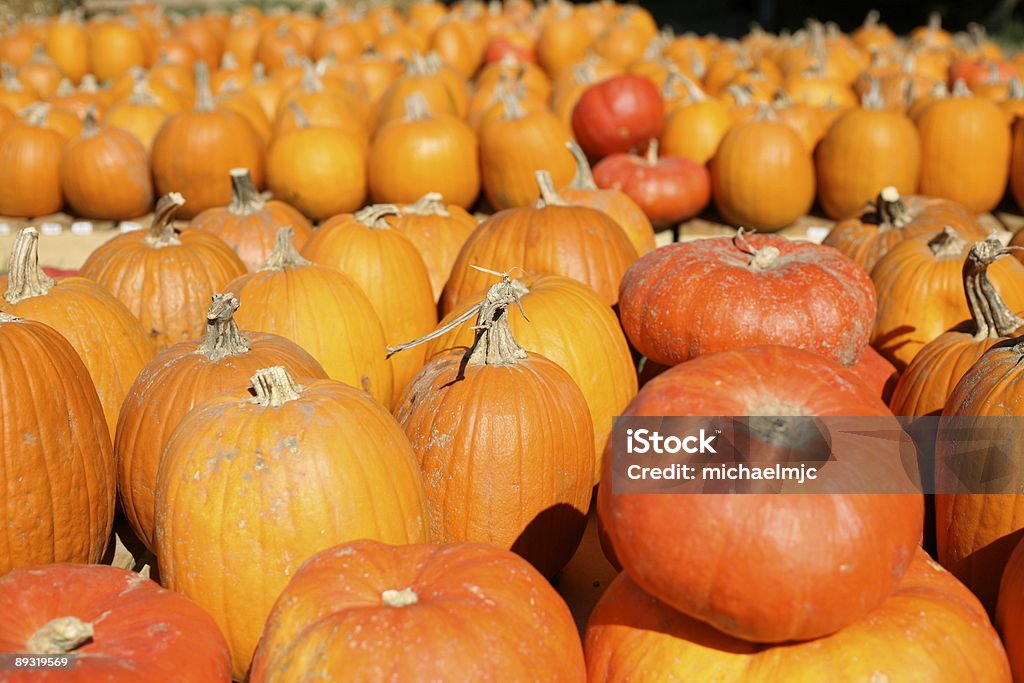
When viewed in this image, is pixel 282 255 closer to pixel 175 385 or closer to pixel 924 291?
pixel 175 385

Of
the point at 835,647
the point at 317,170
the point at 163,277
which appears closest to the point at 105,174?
the point at 317,170

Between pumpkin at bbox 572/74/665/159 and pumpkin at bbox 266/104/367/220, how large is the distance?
4.56 ft

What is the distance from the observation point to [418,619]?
5.37 ft

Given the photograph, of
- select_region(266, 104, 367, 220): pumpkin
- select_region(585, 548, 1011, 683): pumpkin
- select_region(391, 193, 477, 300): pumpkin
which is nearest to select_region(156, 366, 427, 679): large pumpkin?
select_region(585, 548, 1011, 683): pumpkin

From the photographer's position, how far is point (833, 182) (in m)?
5.47

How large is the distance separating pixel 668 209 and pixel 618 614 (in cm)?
367

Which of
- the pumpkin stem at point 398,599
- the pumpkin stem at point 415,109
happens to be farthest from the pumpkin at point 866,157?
the pumpkin stem at point 398,599

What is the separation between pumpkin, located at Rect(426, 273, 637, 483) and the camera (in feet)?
9.18

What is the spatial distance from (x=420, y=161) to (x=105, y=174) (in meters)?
1.82

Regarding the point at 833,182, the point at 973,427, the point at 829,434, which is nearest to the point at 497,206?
the point at 833,182

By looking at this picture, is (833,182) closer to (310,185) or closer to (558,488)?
(310,185)

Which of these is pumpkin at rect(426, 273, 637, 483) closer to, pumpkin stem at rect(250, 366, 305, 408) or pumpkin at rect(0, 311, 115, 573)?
pumpkin stem at rect(250, 366, 305, 408)

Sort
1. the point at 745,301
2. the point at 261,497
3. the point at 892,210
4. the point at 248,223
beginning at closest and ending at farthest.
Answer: the point at 261,497
the point at 745,301
the point at 892,210
the point at 248,223

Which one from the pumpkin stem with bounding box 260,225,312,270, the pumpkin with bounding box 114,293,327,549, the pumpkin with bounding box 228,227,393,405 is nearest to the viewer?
the pumpkin with bounding box 114,293,327,549
